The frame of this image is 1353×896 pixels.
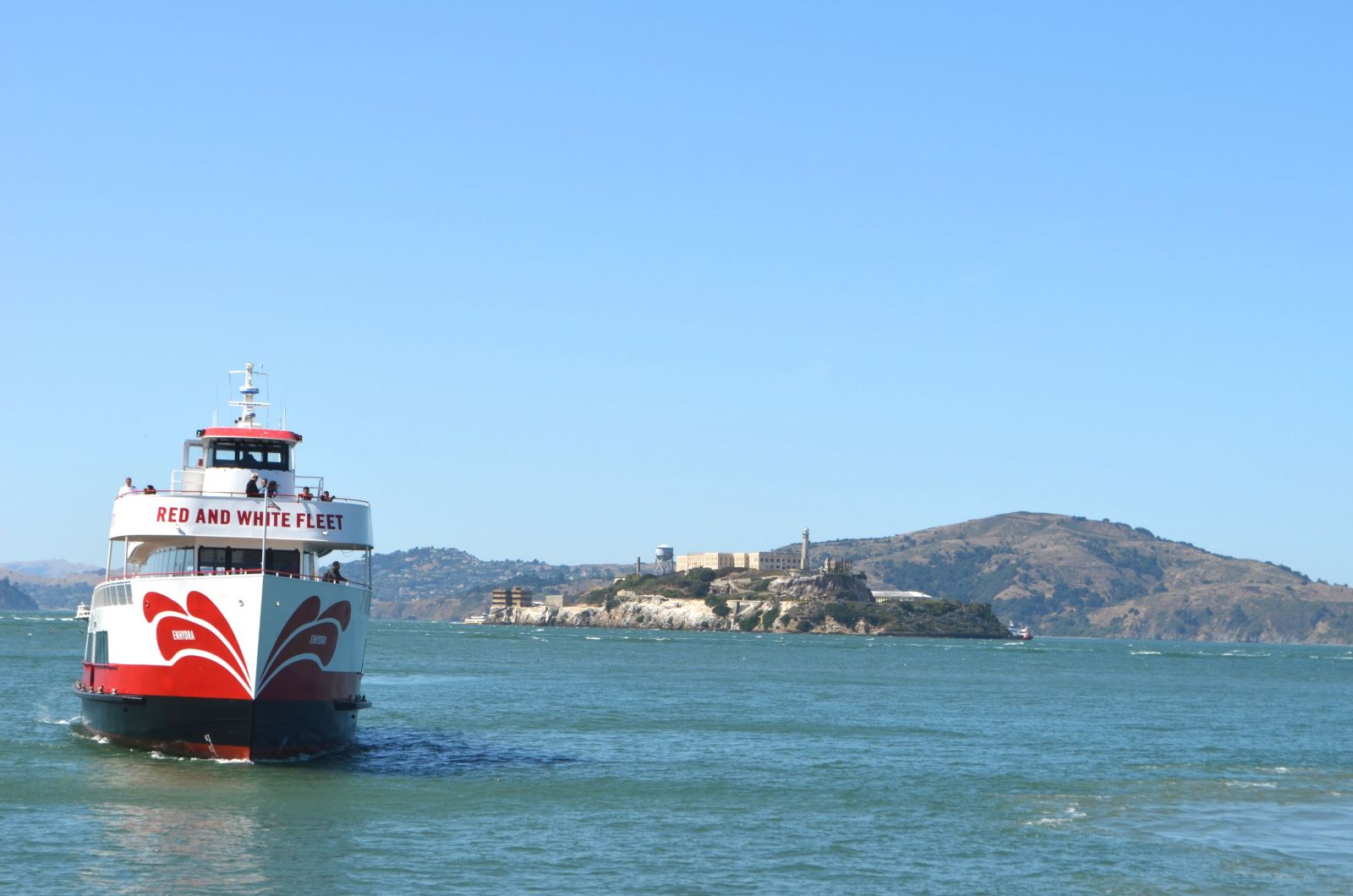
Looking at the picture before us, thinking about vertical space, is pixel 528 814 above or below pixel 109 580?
below

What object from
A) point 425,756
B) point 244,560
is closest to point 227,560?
point 244,560

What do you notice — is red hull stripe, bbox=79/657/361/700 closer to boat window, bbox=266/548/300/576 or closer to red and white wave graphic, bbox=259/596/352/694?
red and white wave graphic, bbox=259/596/352/694

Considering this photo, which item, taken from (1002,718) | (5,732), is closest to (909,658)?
(1002,718)

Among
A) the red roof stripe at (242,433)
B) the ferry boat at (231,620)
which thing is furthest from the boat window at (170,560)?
the red roof stripe at (242,433)

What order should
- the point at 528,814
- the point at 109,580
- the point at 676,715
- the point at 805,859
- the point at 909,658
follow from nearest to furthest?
1. the point at 805,859
2. the point at 528,814
3. the point at 109,580
4. the point at 676,715
5. the point at 909,658

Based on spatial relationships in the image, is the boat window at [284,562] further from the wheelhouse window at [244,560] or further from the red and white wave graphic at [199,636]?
the red and white wave graphic at [199,636]

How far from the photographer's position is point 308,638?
128 ft

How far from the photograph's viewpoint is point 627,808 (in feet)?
117

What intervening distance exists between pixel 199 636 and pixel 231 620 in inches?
43.7

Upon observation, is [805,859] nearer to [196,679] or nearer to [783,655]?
[196,679]

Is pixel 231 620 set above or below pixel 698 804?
above

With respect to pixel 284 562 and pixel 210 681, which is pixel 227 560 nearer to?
pixel 284 562

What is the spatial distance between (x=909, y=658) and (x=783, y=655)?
13327 millimetres

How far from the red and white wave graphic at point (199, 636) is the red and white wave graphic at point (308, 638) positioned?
0.73 m
